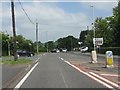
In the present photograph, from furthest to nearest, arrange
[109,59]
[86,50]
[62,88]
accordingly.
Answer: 1. [86,50]
2. [109,59]
3. [62,88]

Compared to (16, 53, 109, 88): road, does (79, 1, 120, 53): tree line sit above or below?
above

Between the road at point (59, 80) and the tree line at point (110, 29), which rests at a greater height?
the tree line at point (110, 29)

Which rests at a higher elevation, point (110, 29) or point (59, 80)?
point (110, 29)

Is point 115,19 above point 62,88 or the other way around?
above

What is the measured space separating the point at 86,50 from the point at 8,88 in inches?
4324

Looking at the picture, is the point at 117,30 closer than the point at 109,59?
No

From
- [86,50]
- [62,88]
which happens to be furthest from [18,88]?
[86,50]

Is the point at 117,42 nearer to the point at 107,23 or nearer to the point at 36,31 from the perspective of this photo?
the point at 107,23

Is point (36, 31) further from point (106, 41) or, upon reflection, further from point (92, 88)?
point (92, 88)

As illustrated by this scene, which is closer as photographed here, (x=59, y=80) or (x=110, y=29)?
(x=59, y=80)

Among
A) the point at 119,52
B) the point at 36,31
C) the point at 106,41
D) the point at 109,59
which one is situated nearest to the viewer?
the point at 109,59

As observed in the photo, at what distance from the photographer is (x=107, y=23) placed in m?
108

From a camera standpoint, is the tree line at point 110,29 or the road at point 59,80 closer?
the road at point 59,80

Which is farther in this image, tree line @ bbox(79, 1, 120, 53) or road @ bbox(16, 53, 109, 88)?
tree line @ bbox(79, 1, 120, 53)
